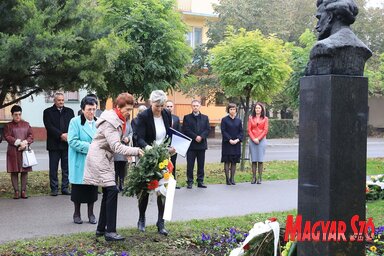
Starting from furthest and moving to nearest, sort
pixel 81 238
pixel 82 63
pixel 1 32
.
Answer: pixel 82 63 < pixel 1 32 < pixel 81 238

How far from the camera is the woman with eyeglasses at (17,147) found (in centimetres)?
1048

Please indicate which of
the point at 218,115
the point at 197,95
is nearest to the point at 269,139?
the point at 218,115

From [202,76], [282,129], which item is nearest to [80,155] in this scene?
[202,76]

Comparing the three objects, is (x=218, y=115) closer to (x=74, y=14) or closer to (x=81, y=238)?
(x=74, y=14)

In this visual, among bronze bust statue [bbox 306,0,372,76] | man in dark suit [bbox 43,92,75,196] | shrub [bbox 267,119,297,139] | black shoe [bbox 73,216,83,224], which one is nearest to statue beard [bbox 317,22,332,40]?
bronze bust statue [bbox 306,0,372,76]

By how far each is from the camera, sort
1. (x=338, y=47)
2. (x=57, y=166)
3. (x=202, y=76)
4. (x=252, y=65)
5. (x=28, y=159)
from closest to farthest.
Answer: (x=338, y=47)
(x=28, y=159)
(x=57, y=166)
(x=252, y=65)
(x=202, y=76)

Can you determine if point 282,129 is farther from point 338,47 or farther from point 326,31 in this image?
point 338,47

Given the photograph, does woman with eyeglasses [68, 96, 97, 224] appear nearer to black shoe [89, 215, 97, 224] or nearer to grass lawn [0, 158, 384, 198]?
black shoe [89, 215, 97, 224]

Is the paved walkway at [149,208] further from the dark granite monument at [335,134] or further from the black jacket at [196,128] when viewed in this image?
the dark granite monument at [335,134]

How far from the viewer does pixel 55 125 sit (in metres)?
11.0

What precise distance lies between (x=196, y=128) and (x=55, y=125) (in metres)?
3.26

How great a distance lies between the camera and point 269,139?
36.7 m

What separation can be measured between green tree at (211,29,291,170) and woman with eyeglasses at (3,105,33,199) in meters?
6.06

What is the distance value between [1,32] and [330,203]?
263 inches
